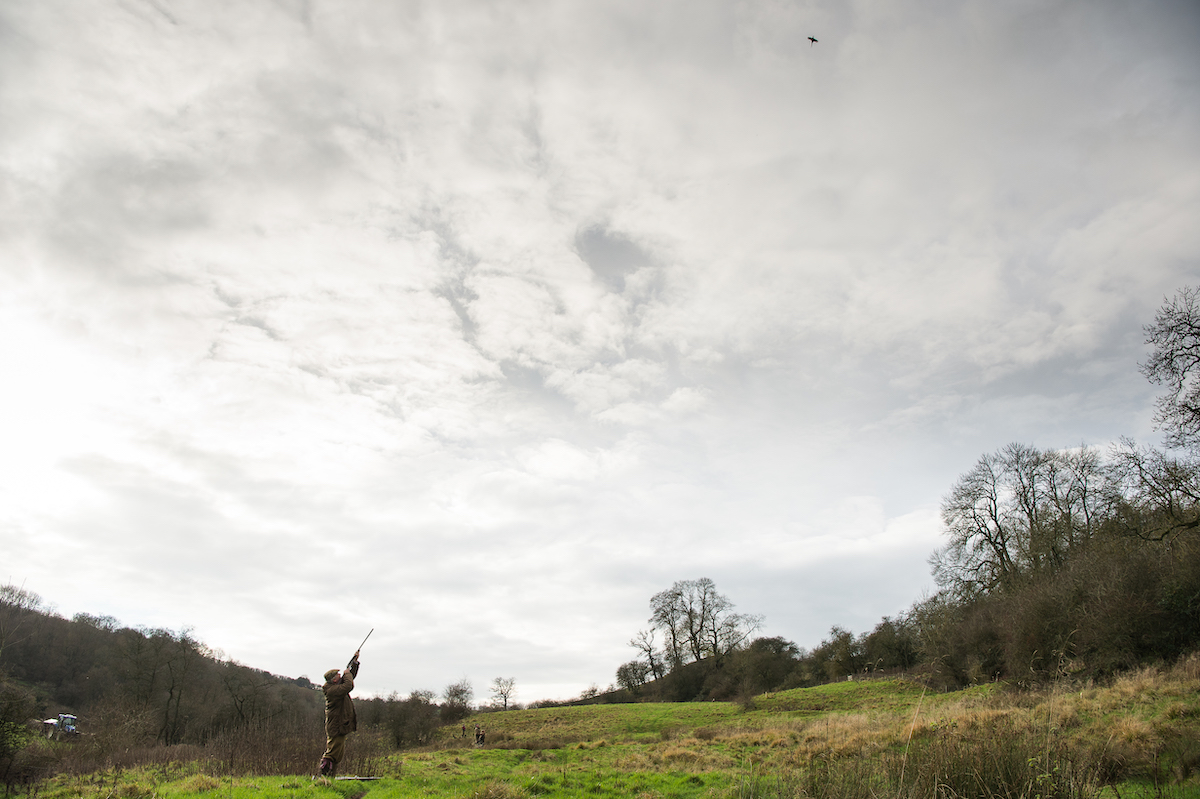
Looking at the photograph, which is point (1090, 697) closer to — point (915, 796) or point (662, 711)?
point (915, 796)

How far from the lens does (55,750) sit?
1945 centimetres

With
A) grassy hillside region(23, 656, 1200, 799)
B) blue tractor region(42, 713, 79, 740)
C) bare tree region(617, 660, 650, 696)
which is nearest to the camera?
grassy hillside region(23, 656, 1200, 799)

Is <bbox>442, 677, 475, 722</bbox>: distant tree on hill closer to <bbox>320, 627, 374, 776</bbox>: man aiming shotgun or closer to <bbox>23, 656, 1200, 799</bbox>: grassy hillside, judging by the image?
<bbox>23, 656, 1200, 799</bbox>: grassy hillside

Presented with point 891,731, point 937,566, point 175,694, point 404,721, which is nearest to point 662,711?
point 404,721

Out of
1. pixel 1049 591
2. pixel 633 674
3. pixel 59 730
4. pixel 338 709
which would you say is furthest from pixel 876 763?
pixel 633 674

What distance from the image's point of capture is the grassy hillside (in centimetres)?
525

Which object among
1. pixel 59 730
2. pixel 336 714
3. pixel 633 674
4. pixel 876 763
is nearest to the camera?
pixel 876 763

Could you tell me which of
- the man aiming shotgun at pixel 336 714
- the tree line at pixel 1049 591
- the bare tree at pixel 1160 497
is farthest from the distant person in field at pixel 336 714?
the bare tree at pixel 1160 497

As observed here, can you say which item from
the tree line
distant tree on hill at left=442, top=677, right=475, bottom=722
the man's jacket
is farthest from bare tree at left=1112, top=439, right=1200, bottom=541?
distant tree on hill at left=442, top=677, right=475, bottom=722

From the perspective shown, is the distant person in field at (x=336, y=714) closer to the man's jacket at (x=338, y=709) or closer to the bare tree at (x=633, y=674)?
the man's jacket at (x=338, y=709)

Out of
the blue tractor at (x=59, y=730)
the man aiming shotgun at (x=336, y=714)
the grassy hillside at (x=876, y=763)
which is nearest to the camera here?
the grassy hillside at (x=876, y=763)

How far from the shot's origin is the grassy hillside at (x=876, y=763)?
5.25m

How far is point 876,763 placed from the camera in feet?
20.2

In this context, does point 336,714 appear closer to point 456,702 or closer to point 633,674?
point 456,702
